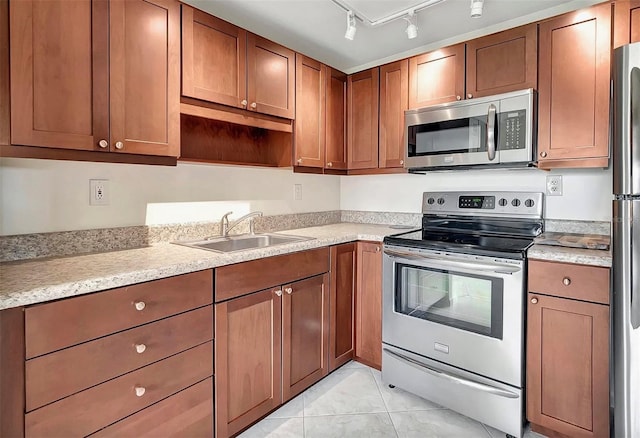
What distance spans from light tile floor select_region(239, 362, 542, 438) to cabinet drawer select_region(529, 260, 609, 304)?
755mm

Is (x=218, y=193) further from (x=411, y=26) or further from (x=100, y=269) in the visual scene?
(x=411, y=26)

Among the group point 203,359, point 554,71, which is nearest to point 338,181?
point 554,71

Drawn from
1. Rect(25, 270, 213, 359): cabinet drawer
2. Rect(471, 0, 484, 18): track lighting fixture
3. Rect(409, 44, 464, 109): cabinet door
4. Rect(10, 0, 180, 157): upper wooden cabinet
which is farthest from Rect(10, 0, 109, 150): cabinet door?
Rect(409, 44, 464, 109): cabinet door

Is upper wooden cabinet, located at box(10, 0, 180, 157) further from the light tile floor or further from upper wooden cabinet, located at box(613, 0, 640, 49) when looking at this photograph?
upper wooden cabinet, located at box(613, 0, 640, 49)

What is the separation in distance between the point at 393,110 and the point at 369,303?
1368 mm

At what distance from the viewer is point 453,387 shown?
1.85 m

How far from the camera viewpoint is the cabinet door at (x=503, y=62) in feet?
6.33

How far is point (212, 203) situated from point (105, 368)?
1.17 metres

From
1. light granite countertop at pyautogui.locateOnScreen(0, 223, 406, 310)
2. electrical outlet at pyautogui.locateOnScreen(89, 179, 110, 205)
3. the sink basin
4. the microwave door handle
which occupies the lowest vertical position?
light granite countertop at pyautogui.locateOnScreen(0, 223, 406, 310)

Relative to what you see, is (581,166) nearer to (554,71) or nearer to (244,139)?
(554,71)

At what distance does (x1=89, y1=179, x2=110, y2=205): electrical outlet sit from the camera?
1.68 meters

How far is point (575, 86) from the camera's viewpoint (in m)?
1.81

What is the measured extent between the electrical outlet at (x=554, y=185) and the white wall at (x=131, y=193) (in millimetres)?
1695

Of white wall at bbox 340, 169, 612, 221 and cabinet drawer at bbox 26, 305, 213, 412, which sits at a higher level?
white wall at bbox 340, 169, 612, 221
